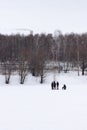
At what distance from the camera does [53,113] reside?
689 inches

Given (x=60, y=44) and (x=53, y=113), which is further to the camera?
(x=60, y=44)

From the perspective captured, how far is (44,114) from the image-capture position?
17.1 meters

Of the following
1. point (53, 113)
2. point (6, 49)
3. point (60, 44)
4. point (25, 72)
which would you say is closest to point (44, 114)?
point (53, 113)

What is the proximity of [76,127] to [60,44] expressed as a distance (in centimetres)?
7727

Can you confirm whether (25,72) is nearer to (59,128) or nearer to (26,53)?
(26,53)

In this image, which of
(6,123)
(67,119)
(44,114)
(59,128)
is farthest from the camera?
(44,114)

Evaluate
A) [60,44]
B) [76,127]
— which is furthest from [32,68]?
[76,127]

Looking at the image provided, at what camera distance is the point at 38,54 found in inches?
2271

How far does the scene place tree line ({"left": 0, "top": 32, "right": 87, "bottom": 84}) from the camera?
5475 centimetres

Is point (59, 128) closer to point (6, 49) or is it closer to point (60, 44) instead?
point (6, 49)

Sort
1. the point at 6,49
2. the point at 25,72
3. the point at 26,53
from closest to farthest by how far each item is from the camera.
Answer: the point at 25,72
the point at 26,53
the point at 6,49

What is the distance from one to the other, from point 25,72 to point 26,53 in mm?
5503

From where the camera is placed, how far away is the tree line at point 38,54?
54.8 meters

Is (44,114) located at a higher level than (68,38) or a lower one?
lower
